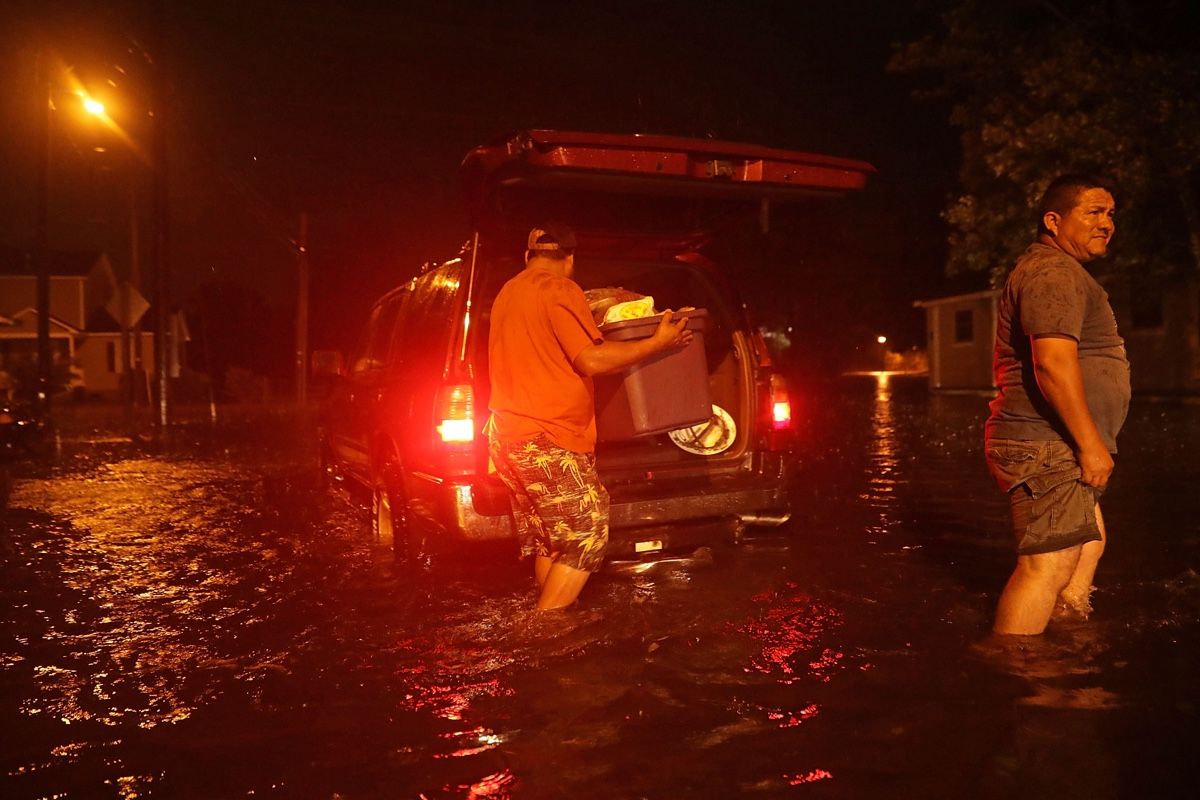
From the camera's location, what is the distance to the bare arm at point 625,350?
14.4ft

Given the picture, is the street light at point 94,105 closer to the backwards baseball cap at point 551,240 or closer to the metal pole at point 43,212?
the metal pole at point 43,212

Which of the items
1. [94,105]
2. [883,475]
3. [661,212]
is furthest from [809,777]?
[94,105]

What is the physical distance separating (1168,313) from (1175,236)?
16.6 feet

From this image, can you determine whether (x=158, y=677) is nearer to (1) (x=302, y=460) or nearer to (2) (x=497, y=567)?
(2) (x=497, y=567)

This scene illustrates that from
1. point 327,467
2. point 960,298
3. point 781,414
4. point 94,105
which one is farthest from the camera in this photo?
point 960,298

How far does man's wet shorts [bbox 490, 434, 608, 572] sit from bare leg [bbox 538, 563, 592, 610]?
0.04 meters

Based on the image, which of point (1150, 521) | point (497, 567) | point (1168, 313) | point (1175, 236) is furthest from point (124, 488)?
point (1168, 313)

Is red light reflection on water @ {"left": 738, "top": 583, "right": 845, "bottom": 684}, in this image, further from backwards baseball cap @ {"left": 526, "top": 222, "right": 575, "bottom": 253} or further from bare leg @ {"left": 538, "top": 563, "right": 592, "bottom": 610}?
backwards baseball cap @ {"left": 526, "top": 222, "right": 575, "bottom": 253}

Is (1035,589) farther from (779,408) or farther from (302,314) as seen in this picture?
(302,314)

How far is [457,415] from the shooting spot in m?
5.11

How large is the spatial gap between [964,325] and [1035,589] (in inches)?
1245

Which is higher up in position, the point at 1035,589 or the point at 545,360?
the point at 545,360

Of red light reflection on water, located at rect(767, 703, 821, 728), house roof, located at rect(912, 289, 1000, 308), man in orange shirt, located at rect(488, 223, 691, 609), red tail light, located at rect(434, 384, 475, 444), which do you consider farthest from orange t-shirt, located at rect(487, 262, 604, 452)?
house roof, located at rect(912, 289, 1000, 308)

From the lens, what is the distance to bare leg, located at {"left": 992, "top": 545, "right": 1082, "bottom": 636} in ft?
13.2
